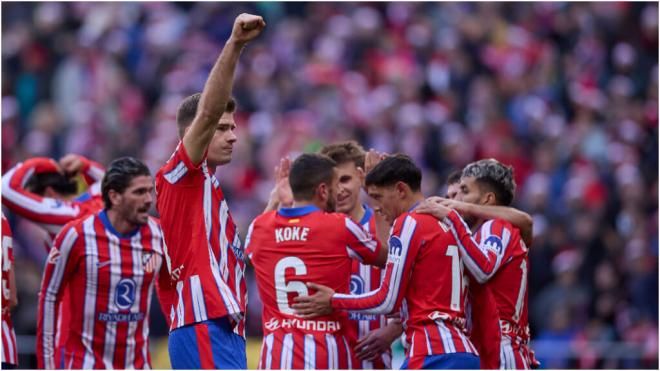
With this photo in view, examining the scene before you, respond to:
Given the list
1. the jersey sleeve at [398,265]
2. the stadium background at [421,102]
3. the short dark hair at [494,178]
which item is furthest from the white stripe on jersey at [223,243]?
the stadium background at [421,102]

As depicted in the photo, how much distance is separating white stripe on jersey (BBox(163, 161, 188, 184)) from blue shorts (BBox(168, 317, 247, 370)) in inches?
30.5

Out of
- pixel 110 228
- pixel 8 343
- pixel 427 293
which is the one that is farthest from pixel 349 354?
pixel 8 343

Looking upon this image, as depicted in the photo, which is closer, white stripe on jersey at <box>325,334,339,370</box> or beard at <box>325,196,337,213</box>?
white stripe on jersey at <box>325,334,339,370</box>

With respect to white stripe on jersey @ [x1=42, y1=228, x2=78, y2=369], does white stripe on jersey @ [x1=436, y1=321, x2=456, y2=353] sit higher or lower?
lower

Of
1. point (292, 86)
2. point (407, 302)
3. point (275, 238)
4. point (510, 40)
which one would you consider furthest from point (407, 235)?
point (510, 40)

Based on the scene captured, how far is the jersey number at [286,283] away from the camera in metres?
7.79

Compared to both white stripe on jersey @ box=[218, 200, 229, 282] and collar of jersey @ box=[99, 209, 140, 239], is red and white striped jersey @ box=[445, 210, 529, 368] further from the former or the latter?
collar of jersey @ box=[99, 209, 140, 239]

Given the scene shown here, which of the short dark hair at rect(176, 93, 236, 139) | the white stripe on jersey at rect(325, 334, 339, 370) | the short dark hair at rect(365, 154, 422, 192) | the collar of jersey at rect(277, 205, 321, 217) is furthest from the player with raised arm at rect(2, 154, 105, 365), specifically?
the short dark hair at rect(365, 154, 422, 192)

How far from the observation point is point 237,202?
51.6ft

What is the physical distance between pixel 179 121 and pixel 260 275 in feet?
4.98

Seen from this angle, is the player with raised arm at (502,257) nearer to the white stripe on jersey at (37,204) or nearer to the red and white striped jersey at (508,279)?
the red and white striped jersey at (508,279)

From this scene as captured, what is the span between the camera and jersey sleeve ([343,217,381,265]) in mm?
7891

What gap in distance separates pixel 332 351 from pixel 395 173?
1.26 m

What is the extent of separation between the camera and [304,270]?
25.5ft
